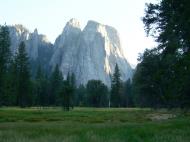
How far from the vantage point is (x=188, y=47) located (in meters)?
23.9

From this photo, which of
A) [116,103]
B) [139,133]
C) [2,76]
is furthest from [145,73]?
[116,103]

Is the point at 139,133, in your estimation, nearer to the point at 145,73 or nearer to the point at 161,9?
the point at 161,9

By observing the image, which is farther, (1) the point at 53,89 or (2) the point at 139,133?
(1) the point at 53,89

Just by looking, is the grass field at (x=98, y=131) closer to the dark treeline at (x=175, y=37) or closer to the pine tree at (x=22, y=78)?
the dark treeline at (x=175, y=37)

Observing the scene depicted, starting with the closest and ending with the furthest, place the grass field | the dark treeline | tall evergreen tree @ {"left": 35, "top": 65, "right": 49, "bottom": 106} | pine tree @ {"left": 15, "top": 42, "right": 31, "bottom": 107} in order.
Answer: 1. the grass field
2. the dark treeline
3. pine tree @ {"left": 15, "top": 42, "right": 31, "bottom": 107}
4. tall evergreen tree @ {"left": 35, "top": 65, "right": 49, "bottom": 106}

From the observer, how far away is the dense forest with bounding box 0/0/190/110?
23562 mm

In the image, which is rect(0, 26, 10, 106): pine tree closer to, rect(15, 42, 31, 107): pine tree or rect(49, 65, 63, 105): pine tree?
rect(15, 42, 31, 107): pine tree

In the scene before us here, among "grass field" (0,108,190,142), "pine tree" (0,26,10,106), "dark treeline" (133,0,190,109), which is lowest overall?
"grass field" (0,108,190,142)

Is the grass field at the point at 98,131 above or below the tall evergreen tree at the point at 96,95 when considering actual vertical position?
below

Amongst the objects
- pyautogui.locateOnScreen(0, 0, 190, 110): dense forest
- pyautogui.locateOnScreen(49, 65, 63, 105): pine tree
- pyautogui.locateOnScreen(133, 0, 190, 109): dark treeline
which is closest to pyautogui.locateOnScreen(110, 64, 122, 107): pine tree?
pyautogui.locateOnScreen(0, 0, 190, 110): dense forest

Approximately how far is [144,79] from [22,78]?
39.2 m

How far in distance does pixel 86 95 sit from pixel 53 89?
71.8 feet

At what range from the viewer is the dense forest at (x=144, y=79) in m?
23.6

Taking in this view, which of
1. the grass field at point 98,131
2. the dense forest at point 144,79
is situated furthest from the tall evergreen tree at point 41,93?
the grass field at point 98,131
